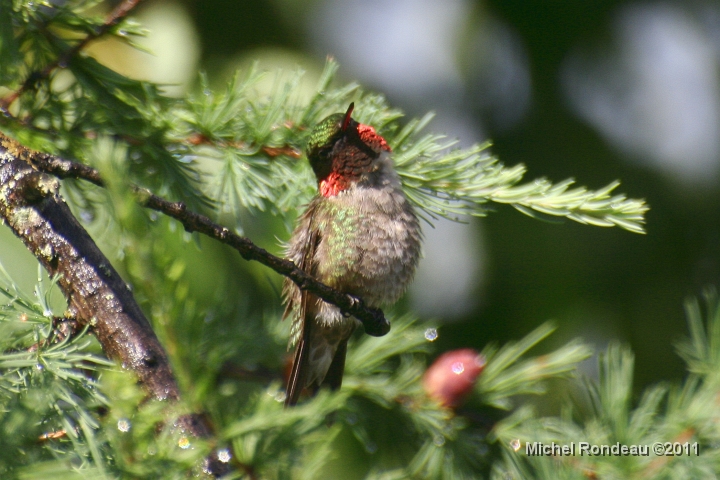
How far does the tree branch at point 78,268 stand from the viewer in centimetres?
119

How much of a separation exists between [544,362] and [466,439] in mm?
307

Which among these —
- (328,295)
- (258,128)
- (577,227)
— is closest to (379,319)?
(328,295)

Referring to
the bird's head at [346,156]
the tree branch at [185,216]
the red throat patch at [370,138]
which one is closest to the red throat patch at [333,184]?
the bird's head at [346,156]

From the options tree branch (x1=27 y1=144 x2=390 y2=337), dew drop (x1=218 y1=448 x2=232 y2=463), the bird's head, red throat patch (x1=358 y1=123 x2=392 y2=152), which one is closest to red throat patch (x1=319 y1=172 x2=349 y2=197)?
the bird's head

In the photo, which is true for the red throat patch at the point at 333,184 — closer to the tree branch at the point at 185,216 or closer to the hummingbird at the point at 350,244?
the hummingbird at the point at 350,244

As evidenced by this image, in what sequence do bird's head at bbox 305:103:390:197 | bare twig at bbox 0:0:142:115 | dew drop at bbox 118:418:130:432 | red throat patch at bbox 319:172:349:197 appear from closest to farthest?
1. dew drop at bbox 118:418:130:432
2. bare twig at bbox 0:0:142:115
3. bird's head at bbox 305:103:390:197
4. red throat patch at bbox 319:172:349:197

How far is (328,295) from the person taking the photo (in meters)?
1.61

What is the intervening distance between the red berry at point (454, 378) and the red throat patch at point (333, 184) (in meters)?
0.66

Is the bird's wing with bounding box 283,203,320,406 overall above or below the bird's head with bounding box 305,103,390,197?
below

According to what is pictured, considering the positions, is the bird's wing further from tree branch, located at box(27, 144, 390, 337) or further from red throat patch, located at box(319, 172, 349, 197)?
tree branch, located at box(27, 144, 390, 337)

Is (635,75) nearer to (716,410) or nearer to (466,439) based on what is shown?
(466,439)

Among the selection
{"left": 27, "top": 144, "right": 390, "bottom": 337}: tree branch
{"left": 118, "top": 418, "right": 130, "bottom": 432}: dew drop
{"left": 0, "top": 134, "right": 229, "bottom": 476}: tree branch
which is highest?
{"left": 27, "top": 144, "right": 390, "bottom": 337}: tree branch

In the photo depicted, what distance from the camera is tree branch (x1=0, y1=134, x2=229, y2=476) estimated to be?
119cm

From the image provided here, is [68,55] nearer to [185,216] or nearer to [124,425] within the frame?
[185,216]
